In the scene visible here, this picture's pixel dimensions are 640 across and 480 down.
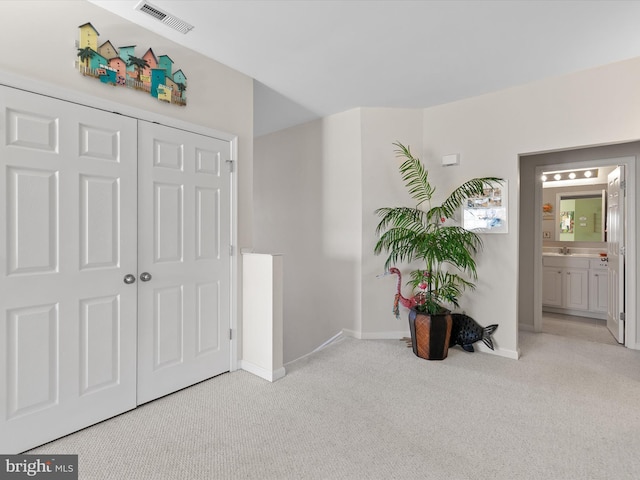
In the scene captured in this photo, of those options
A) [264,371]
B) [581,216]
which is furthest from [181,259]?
[581,216]

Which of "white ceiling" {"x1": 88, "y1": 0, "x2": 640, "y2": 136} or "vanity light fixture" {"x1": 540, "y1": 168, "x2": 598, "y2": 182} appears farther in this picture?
"vanity light fixture" {"x1": 540, "y1": 168, "x2": 598, "y2": 182}

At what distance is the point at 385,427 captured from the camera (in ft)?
6.89

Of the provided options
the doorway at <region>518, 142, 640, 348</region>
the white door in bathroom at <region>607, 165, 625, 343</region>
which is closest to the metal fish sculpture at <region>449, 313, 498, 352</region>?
the doorway at <region>518, 142, 640, 348</region>

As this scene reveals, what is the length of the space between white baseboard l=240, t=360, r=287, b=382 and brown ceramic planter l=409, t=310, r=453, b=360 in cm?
132

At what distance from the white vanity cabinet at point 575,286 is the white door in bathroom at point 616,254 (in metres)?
0.73

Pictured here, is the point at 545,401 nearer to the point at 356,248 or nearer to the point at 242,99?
the point at 356,248

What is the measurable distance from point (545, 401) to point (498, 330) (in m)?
1.01

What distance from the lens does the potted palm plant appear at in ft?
10.4

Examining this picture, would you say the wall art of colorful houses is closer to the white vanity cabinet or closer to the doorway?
the doorway

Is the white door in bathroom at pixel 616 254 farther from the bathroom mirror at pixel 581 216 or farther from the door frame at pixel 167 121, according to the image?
the door frame at pixel 167 121

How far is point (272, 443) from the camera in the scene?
1929 millimetres

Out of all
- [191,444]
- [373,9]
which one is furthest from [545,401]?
[373,9]

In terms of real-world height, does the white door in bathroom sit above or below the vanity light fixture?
below

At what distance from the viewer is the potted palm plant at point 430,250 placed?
3.17 metres
